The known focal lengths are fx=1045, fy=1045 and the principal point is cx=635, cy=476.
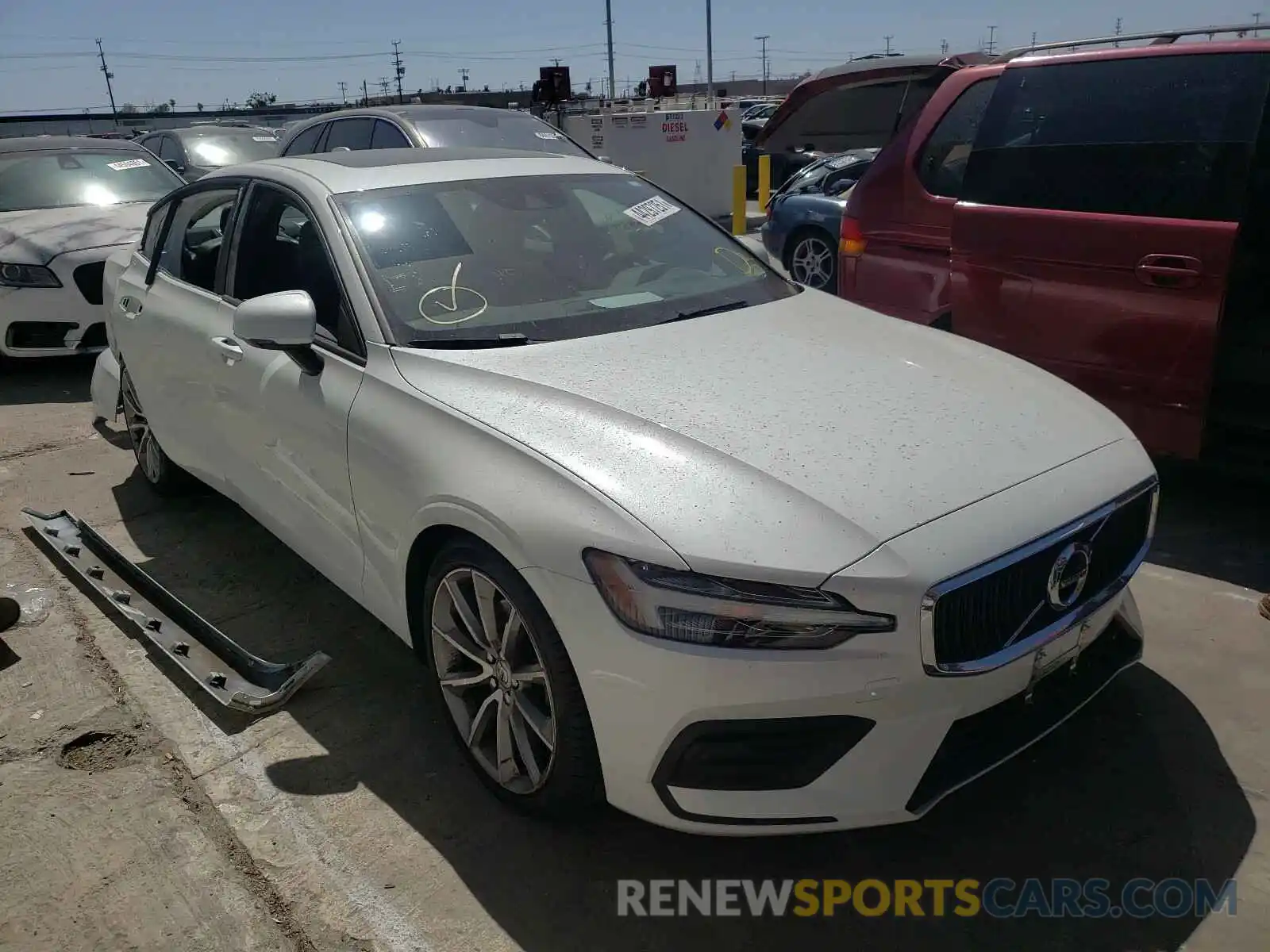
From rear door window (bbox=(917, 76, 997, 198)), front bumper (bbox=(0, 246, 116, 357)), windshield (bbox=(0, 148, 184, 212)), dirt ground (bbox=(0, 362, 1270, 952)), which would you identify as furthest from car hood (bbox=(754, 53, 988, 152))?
windshield (bbox=(0, 148, 184, 212))

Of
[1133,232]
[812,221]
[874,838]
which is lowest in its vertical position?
[874,838]

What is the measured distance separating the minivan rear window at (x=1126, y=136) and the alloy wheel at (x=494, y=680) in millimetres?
3039

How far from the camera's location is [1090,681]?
258 cm

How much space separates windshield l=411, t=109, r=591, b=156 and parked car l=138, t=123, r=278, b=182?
4636mm

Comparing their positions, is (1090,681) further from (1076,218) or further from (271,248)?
(271,248)

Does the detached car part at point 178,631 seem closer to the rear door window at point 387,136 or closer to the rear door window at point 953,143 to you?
the rear door window at point 953,143

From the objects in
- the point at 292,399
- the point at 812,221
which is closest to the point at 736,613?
the point at 292,399

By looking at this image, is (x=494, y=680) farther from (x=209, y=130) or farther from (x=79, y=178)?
(x=209, y=130)

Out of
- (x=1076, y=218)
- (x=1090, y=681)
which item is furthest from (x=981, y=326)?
(x=1090, y=681)

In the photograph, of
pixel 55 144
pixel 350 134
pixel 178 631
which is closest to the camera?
pixel 178 631

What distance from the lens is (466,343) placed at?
2979mm

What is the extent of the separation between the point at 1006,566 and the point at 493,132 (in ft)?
22.5

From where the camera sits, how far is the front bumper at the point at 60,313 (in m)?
7.39

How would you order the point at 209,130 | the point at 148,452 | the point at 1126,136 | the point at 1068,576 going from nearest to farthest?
the point at 1068,576, the point at 1126,136, the point at 148,452, the point at 209,130
